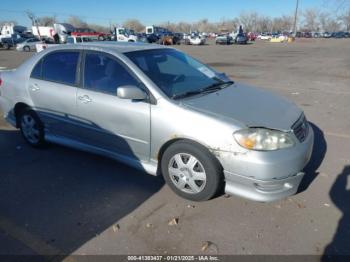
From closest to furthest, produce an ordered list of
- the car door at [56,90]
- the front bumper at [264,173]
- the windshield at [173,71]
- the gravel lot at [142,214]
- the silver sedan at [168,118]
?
the gravel lot at [142,214] → the front bumper at [264,173] → the silver sedan at [168,118] → the windshield at [173,71] → the car door at [56,90]

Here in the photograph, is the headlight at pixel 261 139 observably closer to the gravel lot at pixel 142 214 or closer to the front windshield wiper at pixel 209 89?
the gravel lot at pixel 142 214

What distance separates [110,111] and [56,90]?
1.05 m

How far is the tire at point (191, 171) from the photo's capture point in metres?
3.15

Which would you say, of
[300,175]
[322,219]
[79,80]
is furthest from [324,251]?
[79,80]

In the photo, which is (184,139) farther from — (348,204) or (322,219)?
(348,204)

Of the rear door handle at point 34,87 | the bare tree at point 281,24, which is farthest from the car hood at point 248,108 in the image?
the bare tree at point 281,24

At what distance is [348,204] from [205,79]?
86.8 inches

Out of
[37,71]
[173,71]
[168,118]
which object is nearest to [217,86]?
[173,71]

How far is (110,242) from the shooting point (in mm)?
2832

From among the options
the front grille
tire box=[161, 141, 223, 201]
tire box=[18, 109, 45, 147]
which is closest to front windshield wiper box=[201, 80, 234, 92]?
tire box=[161, 141, 223, 201]

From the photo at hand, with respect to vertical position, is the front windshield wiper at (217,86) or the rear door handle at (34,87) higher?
the front windshield wiper at (217,86)

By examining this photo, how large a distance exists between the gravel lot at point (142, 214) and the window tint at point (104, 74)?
1.14 metres

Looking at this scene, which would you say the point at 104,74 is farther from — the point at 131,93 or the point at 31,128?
the point at 31,128

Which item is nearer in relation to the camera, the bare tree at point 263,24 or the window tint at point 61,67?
the window tint at point 61,67
